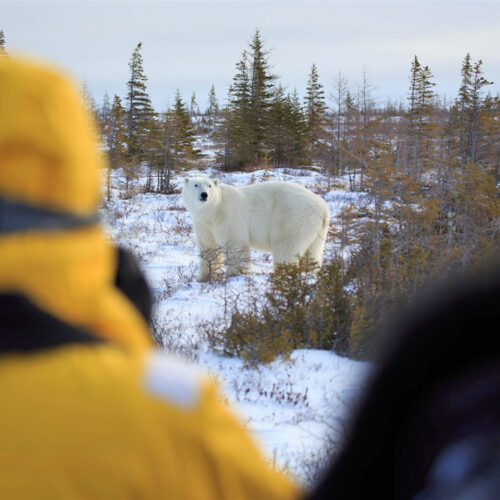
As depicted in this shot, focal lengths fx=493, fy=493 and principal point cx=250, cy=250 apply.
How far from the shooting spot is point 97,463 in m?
0.60

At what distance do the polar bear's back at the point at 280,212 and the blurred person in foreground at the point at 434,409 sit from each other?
779 cm

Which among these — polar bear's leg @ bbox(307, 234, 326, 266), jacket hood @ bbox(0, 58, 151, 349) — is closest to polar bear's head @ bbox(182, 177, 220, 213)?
polar bear's leg @ bbox(307, 234, 326, 266)

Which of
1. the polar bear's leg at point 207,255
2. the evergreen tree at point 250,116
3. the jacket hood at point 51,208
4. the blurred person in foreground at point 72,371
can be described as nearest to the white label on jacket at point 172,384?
the blurred person in foreground at point 72,371

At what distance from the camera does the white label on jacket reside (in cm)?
66

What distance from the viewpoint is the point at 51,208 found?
0.72 metres

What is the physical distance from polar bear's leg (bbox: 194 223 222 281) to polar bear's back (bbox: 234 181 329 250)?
833 millimetres

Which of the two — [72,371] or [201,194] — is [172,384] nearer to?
[72,371]

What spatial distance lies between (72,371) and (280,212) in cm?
815

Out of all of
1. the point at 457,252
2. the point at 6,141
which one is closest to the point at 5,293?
the point at 6,141

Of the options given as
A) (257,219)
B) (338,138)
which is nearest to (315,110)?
(338,138)

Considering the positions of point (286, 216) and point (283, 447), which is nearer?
point (283, 447)

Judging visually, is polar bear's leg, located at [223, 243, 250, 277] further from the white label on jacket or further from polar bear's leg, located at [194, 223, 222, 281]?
the white label on jacket

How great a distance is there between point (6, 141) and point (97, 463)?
1.47ft

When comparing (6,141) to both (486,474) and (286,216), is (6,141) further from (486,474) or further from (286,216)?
(286,216)
